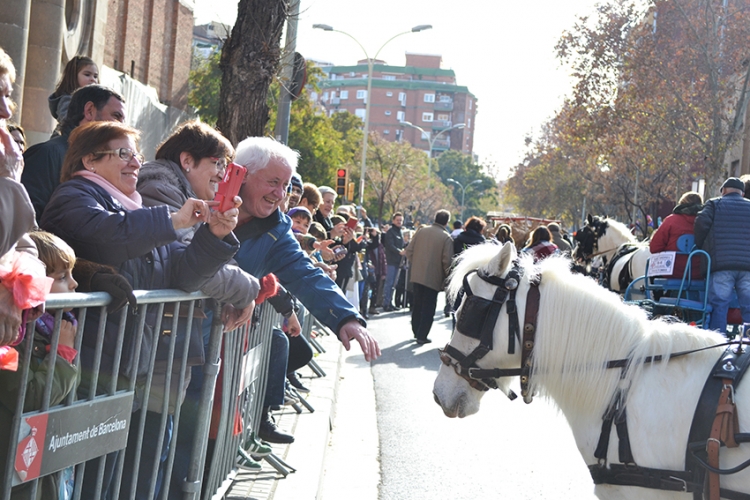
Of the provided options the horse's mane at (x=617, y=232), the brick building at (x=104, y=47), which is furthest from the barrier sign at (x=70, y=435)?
the horse's mane at (x=617, y=232)

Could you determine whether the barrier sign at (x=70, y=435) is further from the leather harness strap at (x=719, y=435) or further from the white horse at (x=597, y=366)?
the leather harness strap at (x=719, y=435)

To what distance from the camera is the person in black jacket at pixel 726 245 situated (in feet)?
27.0

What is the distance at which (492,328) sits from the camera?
3.98 meters

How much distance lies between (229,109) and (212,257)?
4.66 meters

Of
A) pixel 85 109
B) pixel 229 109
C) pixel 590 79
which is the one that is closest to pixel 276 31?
pixel 229 109

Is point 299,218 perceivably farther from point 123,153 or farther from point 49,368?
point 49,368

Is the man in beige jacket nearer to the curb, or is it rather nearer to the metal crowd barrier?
the curb

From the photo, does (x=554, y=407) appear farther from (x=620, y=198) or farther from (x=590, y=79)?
(x=620, y=198)

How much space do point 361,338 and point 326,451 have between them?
312 centimetres

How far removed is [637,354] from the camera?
3643 millimetres

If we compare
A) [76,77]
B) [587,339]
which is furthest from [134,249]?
[76,77]

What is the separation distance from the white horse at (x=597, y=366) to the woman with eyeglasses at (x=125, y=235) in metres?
1.29

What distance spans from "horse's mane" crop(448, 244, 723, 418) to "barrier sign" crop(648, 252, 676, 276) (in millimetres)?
5368

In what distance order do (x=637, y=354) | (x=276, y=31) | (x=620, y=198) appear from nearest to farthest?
(x=637, y=354)
(x=276, y=31)
(x=620, y=198)
